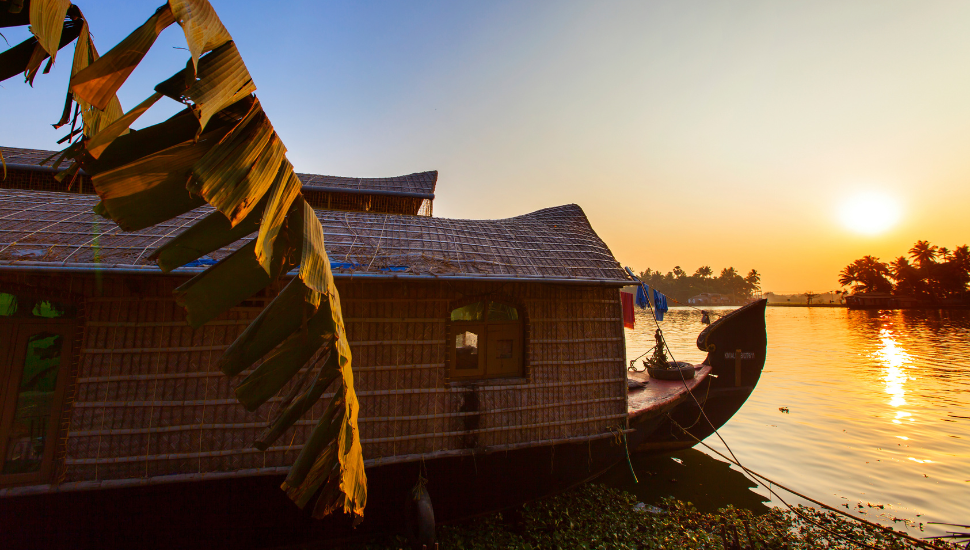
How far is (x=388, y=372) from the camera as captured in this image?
4.50m

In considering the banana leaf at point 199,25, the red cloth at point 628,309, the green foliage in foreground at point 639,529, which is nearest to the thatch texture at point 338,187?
the red cloth at point 628,309

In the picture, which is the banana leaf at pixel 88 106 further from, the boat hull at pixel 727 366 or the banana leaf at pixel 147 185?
the boat hull at pixel 727 366

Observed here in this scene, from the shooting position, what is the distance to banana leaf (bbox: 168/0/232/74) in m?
1.10

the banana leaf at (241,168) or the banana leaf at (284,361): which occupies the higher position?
the banana leaf at (241,168)

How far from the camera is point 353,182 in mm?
7855

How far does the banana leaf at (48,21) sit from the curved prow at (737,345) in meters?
9.39

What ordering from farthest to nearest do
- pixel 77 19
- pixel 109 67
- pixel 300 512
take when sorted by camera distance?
pixel 300 512
pixel 77 19
pixel 109 67

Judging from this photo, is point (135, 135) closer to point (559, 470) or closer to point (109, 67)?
point (109, 67)

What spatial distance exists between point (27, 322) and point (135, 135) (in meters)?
4.25

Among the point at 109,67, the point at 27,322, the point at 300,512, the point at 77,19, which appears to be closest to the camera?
the point at 109,67

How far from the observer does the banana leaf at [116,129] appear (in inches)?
43.0

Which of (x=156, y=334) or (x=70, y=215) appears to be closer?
(x=156, y=334)

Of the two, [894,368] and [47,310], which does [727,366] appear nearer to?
[47,310]

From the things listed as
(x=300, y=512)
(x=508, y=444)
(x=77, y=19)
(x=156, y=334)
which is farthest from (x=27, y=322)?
(x=508, y=444)
